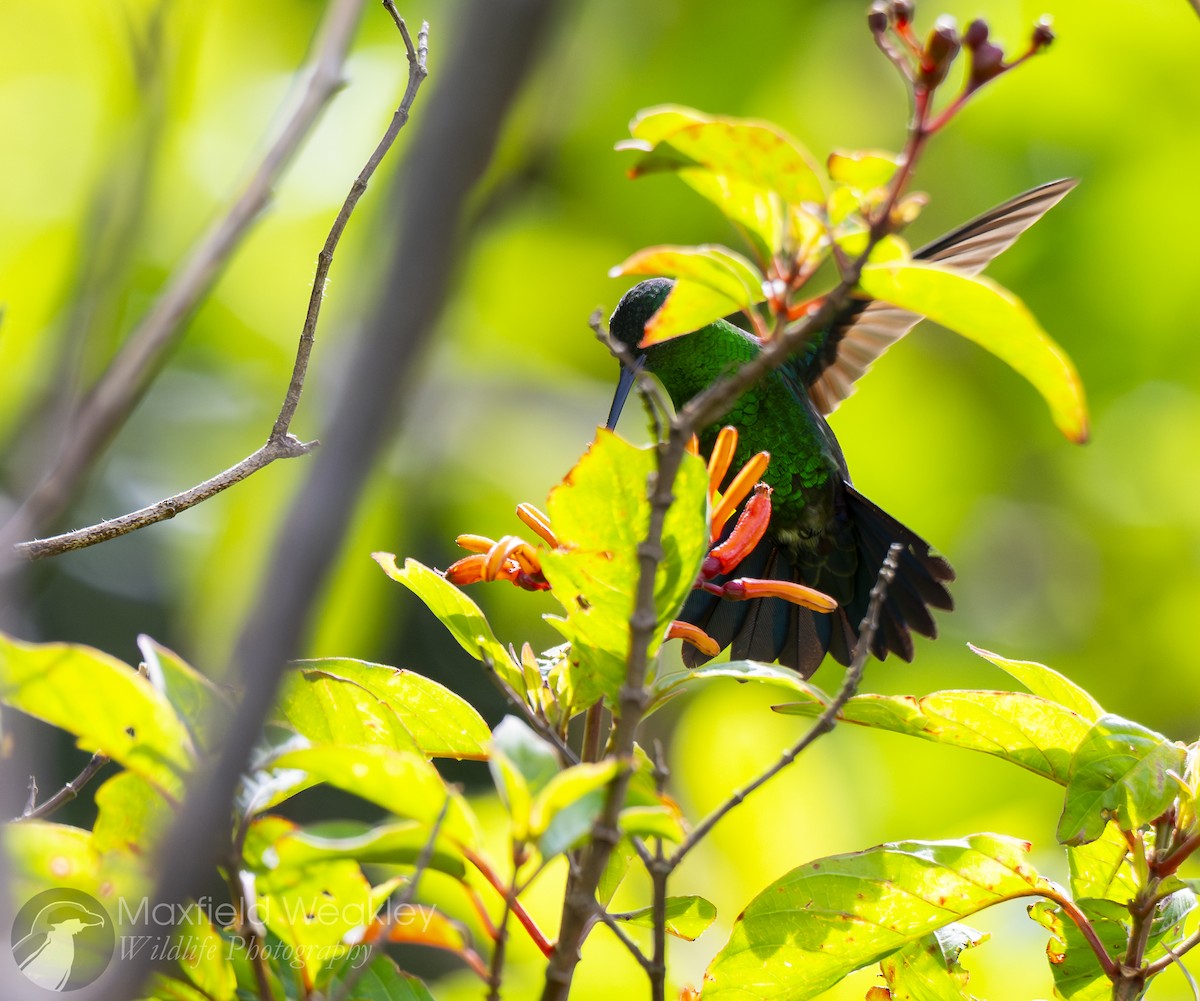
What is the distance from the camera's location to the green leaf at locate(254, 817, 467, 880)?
0.74 meters

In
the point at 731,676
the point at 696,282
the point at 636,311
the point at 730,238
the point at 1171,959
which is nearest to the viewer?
the point at 696,282

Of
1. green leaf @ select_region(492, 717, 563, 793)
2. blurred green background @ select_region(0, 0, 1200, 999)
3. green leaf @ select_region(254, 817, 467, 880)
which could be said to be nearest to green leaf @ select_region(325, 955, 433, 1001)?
green leaf @ select_region(254, 817, 467, 880)

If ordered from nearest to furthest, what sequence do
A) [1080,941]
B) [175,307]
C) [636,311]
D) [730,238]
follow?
[175,307]
[1080,941]
[636,311]
[730,238]

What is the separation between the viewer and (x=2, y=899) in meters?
0.52

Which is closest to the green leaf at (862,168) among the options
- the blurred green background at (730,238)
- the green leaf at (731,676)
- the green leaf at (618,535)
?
the green leaf at (618,535)

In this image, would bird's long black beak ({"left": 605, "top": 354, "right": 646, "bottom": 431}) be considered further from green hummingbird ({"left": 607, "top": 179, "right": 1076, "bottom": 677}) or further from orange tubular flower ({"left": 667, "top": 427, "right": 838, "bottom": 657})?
orange tubular flower ({"left": 667, "top": 427, "right": 838, "bottom": 657})

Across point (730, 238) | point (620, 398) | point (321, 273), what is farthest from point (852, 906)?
point (730, 238)

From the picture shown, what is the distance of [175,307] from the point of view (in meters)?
0.65

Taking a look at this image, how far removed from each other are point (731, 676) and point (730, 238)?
112 inches

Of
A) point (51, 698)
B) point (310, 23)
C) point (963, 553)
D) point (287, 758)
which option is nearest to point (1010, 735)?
point (287, 758)

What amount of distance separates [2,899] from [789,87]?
3.35m

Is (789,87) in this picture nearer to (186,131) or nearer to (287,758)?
(186,131)

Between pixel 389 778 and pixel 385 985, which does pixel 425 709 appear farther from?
pixel 389 778

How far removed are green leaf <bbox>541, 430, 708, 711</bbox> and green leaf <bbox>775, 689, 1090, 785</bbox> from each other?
0.79 ft
